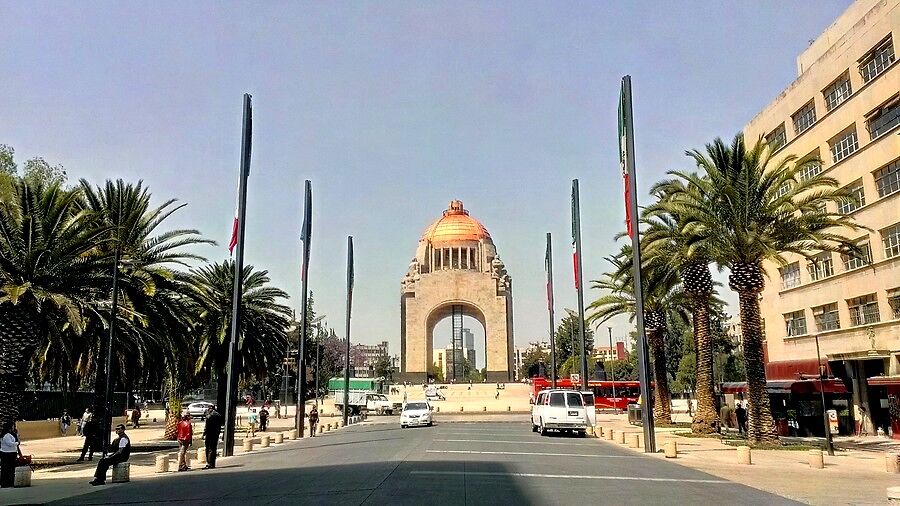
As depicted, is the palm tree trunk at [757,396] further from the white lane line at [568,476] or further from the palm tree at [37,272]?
the palm tree at [37,272]

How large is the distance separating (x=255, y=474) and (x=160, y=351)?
12.3 metres

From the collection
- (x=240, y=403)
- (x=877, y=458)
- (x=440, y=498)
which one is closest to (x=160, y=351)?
(x=440, y=498)

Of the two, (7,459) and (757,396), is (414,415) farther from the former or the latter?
(7,459)

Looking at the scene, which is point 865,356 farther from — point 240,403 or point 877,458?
point 240,403

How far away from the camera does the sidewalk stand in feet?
45.4

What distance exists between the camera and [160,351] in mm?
27391

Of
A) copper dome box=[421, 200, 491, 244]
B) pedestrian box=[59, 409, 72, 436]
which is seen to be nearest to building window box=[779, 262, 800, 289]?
pedestrian box=[59, 409, 72, 436]

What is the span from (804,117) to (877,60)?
6.64 m

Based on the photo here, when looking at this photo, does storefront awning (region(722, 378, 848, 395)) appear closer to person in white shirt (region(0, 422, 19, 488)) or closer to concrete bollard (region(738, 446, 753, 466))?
concrete bollard (region(738, 446, 753, 466))

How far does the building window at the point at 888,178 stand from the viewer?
97.1 feet

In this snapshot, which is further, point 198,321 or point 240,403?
point 240,403

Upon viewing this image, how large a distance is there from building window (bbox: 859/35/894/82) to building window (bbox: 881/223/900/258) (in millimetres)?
6596

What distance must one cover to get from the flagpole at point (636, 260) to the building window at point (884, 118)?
12254 millimetres

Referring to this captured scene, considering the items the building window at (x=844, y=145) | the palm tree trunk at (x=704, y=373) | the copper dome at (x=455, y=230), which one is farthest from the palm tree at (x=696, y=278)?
the copper dome at (x=455, y=230)
